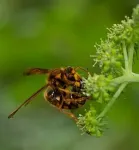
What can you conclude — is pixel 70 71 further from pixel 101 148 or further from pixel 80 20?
pixel 101 148

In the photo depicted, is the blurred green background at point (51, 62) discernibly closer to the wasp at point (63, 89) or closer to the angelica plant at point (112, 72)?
the wasp at point (63, 89)

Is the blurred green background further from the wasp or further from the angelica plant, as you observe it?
the angelica plant

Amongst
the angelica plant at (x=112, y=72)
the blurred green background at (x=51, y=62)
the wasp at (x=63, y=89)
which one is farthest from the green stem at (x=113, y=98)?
the blurred green background at (x=51, y=62)

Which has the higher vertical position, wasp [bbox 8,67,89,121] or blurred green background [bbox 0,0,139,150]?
wasp [bbox 8,67,89,121]

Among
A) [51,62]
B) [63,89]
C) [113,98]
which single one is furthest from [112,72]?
[51,62]

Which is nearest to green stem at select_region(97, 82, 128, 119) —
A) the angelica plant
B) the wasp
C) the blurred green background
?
the angelica plant

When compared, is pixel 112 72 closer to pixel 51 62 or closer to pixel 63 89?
pixel 63 89
